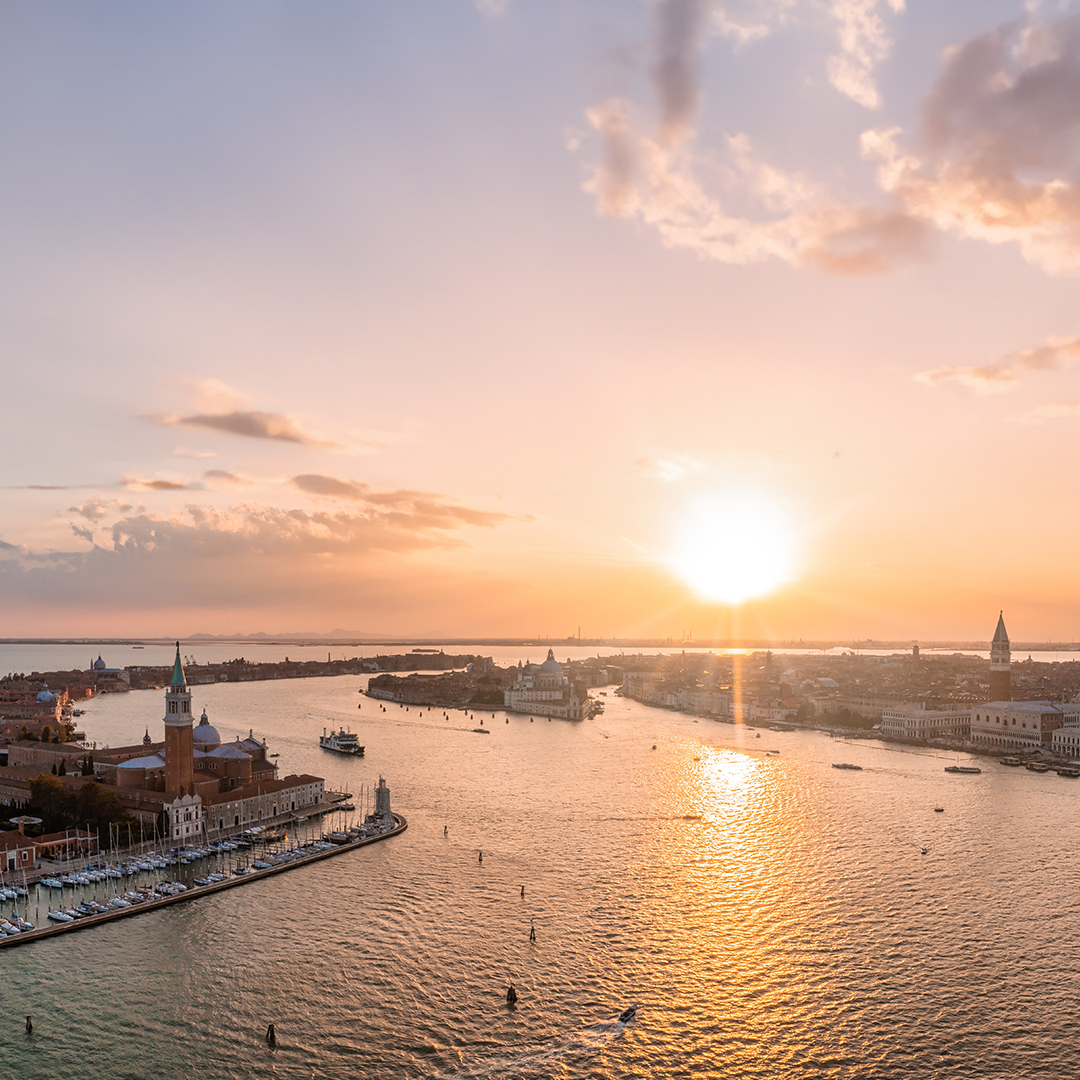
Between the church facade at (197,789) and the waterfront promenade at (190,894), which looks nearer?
the waterfront promenade at (190,894)

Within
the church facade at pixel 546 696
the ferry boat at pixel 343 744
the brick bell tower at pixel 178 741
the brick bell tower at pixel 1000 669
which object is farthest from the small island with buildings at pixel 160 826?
the brick bell tower at pixel 1000 669

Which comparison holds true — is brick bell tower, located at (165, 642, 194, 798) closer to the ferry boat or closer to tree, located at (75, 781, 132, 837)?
tree, located at (75, 781, 132, 837)

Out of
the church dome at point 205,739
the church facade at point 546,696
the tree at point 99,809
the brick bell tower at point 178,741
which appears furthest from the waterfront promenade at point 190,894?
the church facade at point 546,696

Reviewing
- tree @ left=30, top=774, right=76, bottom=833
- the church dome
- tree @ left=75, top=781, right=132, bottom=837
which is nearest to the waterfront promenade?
tree @ left=75, top=781, right=132, bottom=837

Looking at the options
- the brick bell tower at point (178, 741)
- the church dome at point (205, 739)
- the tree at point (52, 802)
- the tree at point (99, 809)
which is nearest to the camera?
the tree at point (99, 809)

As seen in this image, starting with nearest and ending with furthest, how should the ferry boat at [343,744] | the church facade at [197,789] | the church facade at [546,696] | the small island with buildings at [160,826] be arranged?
1. the small island with buildings at [160,826]
2. the church facade at [197,789]
3. the ferry boat at [343,744]
4. the church facade at [546,696]

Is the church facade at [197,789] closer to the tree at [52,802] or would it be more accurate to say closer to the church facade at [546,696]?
the tree at [52,802]

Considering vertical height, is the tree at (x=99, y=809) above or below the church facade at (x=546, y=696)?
above
